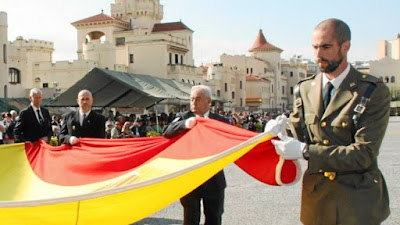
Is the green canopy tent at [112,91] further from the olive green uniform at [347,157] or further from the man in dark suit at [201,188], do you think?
the olive green uniform at [347,157]

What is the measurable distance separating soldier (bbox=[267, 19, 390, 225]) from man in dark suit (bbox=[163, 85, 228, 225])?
214cm

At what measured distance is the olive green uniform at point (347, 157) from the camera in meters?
3.35

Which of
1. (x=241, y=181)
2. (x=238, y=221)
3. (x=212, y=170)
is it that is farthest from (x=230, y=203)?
(x=212, y=170)

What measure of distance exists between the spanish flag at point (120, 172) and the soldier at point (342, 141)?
18.4 inches

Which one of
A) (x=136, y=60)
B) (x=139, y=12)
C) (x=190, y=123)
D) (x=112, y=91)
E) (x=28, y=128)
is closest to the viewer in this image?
(x=190, y=123)

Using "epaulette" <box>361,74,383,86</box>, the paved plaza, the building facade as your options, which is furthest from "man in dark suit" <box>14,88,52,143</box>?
the building facade

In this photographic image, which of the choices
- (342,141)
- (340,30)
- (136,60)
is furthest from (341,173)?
(136,60)

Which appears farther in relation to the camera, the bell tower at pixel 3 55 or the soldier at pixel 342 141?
the bell tower at pixel 3 55

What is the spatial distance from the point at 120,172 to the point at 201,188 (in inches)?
36.1

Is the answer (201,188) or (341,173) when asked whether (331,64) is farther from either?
(201,188)

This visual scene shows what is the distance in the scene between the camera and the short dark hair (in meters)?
3.42

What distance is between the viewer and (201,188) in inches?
227

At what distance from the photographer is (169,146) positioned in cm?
566

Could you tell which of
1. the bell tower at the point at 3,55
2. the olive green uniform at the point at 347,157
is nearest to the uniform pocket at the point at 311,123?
the olive green uniform at the point at 347,157
